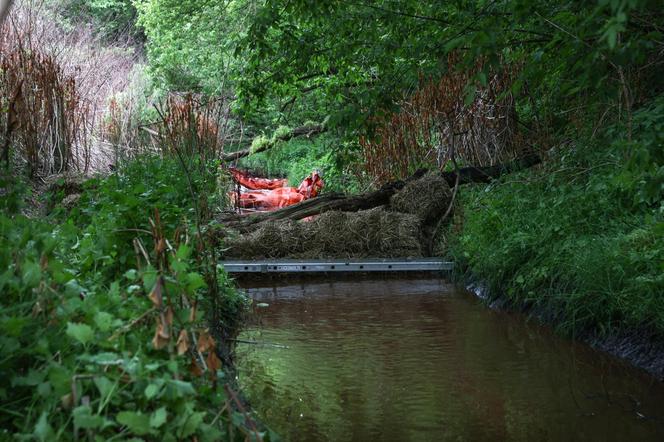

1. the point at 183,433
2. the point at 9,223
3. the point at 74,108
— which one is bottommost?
the point at 183,433

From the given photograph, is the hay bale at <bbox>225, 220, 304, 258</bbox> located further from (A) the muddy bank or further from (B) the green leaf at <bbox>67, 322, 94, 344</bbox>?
(B) the green leaf at <bbox>67, 322, 94, 344</bbox>

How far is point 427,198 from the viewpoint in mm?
10055

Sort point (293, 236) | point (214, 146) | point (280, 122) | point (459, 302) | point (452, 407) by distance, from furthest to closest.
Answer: point (280, 122) → point (214, 146) → point (293, 236) → point (459, 302) → point (452, 407)

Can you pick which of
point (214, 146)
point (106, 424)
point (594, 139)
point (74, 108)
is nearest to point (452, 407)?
point (106, 424)

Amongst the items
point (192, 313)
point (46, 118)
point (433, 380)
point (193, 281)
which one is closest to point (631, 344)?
point (433, 380)

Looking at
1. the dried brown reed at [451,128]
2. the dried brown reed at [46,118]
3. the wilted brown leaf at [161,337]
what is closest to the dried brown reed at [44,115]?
the dried brown reed at [46,118]

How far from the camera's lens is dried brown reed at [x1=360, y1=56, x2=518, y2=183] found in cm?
1005

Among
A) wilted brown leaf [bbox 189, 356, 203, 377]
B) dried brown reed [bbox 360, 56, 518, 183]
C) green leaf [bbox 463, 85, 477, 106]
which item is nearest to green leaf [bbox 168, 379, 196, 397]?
wilted brown leaf [bbox 189, 356, 203, 377]

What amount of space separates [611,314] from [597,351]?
27 cm

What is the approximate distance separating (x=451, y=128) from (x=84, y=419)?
28.0 feet

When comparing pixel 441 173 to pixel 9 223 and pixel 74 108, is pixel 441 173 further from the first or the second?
pixel 9 223

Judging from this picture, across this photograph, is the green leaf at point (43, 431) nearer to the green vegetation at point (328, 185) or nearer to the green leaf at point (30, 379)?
the green vegetation at point (328, 185)

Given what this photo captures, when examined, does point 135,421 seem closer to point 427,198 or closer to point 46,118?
point 427,198

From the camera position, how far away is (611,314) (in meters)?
5.90
